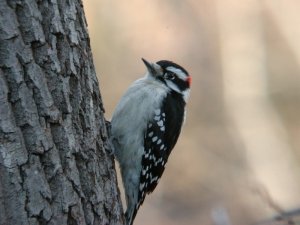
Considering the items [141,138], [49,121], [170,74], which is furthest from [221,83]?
[49,121]

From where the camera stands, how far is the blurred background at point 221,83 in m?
10.4

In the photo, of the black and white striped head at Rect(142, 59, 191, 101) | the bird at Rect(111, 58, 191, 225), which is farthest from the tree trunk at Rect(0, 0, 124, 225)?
the black and white striped head at Rect(142, 59, 191, 101)

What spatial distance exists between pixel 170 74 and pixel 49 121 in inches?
75.1

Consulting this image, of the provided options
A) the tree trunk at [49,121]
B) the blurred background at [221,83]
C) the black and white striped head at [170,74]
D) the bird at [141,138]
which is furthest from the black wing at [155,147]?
the blurred background at [221,83]

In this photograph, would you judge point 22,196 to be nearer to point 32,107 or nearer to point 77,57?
point 32,107

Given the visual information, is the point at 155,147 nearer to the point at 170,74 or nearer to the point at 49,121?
the point at 170,74

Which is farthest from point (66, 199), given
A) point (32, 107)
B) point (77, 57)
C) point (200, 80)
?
point (200, 80)

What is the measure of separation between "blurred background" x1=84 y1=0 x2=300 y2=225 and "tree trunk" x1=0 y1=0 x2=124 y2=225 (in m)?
7.14

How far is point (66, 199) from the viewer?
2639 millimetres

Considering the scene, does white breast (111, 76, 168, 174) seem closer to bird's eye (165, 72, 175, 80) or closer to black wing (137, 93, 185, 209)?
black wing (137, 93, 185, 209)

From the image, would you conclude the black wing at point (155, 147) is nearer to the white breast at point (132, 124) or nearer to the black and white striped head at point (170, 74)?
the white breast at point (132, 124)

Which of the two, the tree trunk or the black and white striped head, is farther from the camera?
the black and white striped head

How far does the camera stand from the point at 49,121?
8.58 ft

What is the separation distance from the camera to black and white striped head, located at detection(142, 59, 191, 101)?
14.5 ft
